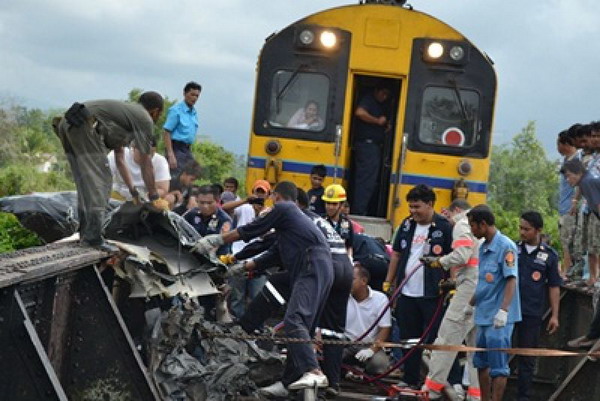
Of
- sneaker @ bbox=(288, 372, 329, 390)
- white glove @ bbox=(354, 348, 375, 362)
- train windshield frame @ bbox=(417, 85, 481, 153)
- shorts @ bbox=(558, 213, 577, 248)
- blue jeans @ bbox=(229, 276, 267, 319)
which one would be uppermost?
train windshield frame @ bbox=(417, 85, 481, 153)

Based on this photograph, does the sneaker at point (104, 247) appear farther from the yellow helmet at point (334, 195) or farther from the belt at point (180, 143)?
the belt at point (180, 143)

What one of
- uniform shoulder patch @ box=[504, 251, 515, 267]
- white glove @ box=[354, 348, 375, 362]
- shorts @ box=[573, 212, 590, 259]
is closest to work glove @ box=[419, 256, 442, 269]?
uniform shoulder patch @ box=[504, 251, 515, 267]

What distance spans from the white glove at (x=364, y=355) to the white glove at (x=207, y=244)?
2.39 meters

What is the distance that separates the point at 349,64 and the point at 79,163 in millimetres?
5836

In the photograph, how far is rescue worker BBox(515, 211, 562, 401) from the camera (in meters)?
9.43

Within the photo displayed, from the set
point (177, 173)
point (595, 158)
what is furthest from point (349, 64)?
point (595, 158)

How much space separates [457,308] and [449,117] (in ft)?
13.0

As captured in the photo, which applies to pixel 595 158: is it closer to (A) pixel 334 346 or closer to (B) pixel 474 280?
(B) pixel 474 280

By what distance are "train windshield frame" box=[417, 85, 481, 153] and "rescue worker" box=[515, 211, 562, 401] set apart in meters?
3.30

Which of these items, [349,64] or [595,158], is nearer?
[595,158]

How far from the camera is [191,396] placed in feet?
25.4

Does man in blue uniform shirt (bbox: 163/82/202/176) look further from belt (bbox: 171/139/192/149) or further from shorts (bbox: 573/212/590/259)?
shorts (bbox: 573/212/590/259)

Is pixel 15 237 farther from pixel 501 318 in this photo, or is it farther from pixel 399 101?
pixel 501 318

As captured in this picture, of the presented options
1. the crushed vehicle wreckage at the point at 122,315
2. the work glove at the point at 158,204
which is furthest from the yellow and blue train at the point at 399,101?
the work glove at the point at 158,204
